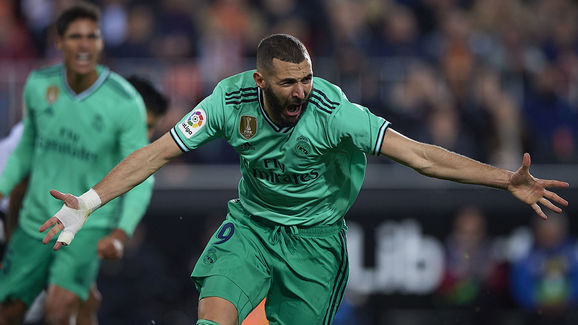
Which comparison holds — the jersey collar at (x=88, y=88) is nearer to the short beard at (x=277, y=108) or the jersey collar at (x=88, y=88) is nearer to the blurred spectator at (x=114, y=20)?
the short beard at (x=277, y=108)

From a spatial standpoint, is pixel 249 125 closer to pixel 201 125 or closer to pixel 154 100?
pixel 201 125

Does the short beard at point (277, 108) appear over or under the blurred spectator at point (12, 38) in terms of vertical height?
over

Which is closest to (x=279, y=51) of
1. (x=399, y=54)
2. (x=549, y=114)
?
(x=399, y=54)

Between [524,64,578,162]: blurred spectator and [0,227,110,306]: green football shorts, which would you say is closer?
[0,227,110,306]: green football shorts

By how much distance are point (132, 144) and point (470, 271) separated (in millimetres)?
5874

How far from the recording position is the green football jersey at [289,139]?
5766 millimetres

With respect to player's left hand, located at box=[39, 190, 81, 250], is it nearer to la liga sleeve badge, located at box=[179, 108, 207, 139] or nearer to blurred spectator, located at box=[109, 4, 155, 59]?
la liga sleeve badge, located at box=[179, 108, 207, 139]

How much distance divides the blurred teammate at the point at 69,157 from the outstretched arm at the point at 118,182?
1378mm

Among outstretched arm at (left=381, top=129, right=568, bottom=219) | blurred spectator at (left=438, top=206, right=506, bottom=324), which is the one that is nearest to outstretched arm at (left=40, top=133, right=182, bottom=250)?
outstretched arm at (left=381, top=129, right=568, bottom=219)

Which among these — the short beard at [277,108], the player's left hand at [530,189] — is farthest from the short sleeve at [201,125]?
the player's left hand at [530,189]

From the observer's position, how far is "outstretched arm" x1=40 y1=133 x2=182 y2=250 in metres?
5.67

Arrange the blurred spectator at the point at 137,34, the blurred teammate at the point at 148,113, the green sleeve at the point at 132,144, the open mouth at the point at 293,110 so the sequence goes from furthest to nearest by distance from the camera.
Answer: the blurred spectator at the point at 137,34 → the blurred teammate at the point at 148,113 → the green sleeve at the point at 132,144 → the open mouth at the point at 293,110

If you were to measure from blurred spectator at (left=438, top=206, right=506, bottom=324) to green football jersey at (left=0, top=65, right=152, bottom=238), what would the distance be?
5.45 metres

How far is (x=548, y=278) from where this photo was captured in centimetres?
1198
